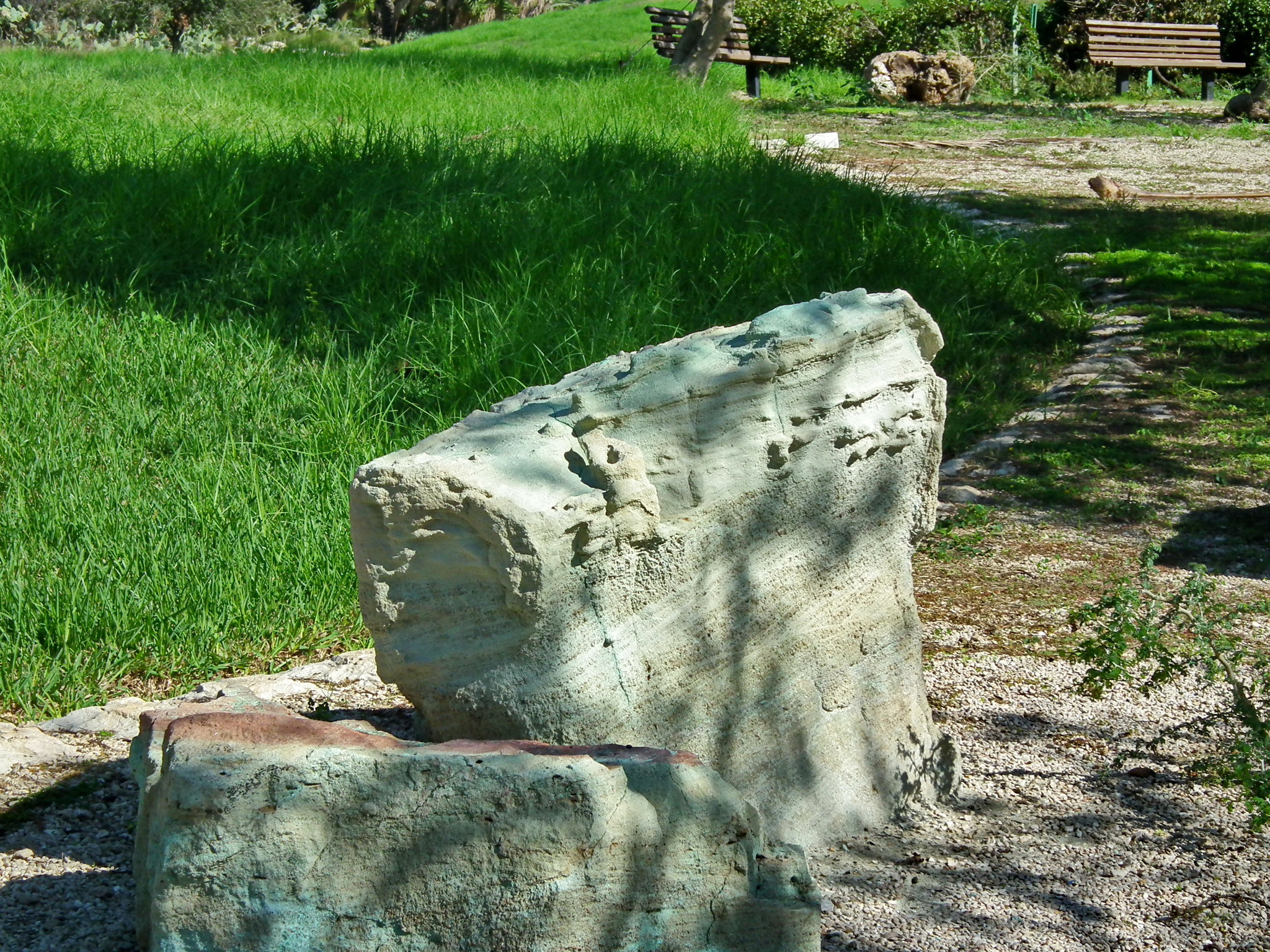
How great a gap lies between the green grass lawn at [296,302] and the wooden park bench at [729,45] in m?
9.72

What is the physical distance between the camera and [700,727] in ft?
8.00

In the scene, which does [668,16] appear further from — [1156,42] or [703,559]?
[703,559]

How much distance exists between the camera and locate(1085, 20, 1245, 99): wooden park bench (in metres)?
19.7

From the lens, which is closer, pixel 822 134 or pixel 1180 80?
pixel 822 134

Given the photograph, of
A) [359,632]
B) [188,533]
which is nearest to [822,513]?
[359,632]

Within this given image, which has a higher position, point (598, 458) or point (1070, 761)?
point (598, 458)

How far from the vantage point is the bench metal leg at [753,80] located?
18.9 metres

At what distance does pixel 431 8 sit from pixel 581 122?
1345 inches

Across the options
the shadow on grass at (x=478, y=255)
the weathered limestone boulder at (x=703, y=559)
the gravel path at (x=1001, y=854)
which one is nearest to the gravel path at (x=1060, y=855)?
the gravel path at (x=1001, y=854)

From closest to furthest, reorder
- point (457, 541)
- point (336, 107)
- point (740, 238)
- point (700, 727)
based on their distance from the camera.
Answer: point (457, 541), point (700, 727), point (740, 238), point (336, 107)

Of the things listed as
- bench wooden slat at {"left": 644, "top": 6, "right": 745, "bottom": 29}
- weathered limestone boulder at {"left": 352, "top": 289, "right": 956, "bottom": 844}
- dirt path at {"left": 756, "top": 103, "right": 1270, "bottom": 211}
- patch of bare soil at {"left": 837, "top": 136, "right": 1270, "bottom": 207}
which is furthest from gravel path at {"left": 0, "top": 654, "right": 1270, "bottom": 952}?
bench wooden slat at {"left": 644, "top": 6, "right": 745, "bottom": 29}

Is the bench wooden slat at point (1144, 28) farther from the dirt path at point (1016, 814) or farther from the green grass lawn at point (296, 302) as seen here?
the dirt path at point (1016, 814)

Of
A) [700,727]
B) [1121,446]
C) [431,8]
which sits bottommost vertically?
[1121,446]

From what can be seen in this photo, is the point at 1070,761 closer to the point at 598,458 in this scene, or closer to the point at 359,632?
the point at 598,458
